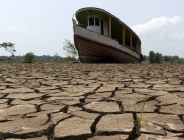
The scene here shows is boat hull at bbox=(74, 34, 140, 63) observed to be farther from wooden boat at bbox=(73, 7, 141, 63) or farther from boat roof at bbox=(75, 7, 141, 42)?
boat roof at bbox=(75, 7, 141, 42)

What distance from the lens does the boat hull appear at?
1094 centimetres

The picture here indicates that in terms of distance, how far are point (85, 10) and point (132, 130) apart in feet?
34.8

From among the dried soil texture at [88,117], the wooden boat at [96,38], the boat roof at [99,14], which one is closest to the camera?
the dried soil texture at [88,117]

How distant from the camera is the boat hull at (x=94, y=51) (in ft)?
35.9

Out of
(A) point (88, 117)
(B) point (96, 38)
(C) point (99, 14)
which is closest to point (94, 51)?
(B) point (96, 38)

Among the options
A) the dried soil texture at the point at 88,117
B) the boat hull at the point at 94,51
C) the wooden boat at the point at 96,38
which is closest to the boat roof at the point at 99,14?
the wooden boat at the point at 96,38

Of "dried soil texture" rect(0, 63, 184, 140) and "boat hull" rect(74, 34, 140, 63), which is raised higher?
"boat hull" rect(74, 34, 140, 63)

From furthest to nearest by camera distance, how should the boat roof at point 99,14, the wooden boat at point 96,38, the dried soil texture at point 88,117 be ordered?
the boat roof at point 99,14 → the wooden boat at point 96,38 → the dried soil texture at point 88,117

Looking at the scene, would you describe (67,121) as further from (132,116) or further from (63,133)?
(132,116)

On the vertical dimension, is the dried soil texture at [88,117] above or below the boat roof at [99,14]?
below

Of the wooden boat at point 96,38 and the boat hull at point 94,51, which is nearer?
the wooden boat at point 96,38

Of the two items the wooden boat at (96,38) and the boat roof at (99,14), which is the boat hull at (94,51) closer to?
the wooden boat at (96,38)

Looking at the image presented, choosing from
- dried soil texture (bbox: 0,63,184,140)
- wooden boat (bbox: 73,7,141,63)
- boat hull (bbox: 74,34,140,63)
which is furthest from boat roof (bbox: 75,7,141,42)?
dried soil texture (bbox: 0,63,184,140)

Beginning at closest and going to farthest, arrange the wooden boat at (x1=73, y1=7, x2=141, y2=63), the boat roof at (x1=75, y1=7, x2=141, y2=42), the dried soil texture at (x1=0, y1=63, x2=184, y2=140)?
1. the dried soil texture at (x1=0, y1=63, x2=184, y2=140)
2. the wooden boat at (x1=73, y1=7, x2=141, y2=63)
3. the boat roof at (x1=75, y1=7, x2=141, y2=42)
